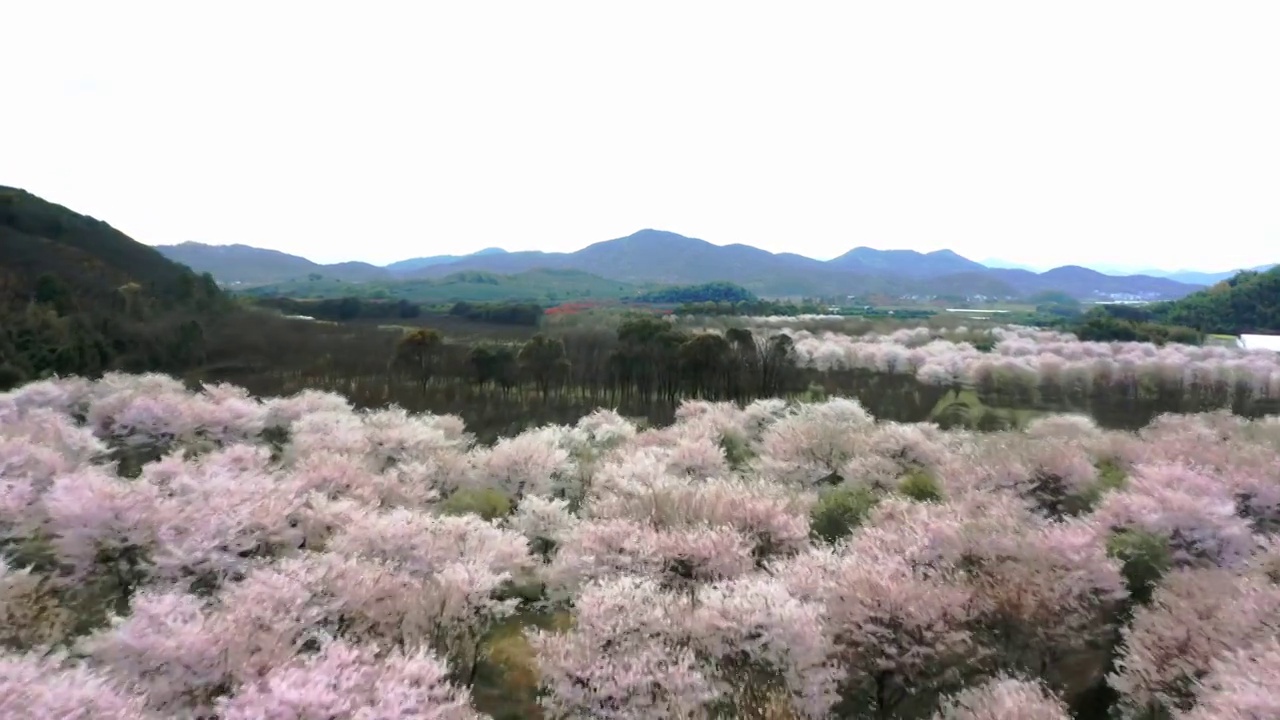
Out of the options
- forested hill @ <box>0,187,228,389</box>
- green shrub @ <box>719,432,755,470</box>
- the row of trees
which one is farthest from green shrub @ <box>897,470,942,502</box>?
forested hill @ <box>0,187,228,389</box>

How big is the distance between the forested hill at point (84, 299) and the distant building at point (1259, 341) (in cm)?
12352

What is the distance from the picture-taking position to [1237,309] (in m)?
125

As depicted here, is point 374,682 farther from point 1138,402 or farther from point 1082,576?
point 1138,402

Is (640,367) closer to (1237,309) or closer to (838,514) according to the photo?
(838,514)

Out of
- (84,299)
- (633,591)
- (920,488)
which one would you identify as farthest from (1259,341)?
(84,299)

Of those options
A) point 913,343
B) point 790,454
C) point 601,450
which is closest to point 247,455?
point 601,450

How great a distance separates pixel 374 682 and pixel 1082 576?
48.5 ft

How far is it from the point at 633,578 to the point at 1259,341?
399ft

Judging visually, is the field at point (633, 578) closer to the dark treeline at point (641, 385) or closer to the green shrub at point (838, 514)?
the green shrub at point (838, 514)

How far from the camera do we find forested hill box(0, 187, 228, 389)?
189 ft

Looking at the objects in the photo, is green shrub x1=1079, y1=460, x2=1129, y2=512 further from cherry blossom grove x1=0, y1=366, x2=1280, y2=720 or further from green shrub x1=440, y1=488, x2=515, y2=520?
green shrub x1=440, y1=488, x2=515, y2=520

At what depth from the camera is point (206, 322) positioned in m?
88.8

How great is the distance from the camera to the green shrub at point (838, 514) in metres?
23.2

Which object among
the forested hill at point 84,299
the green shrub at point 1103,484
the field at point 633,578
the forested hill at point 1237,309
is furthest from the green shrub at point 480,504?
the forested hill at point 1237,309
